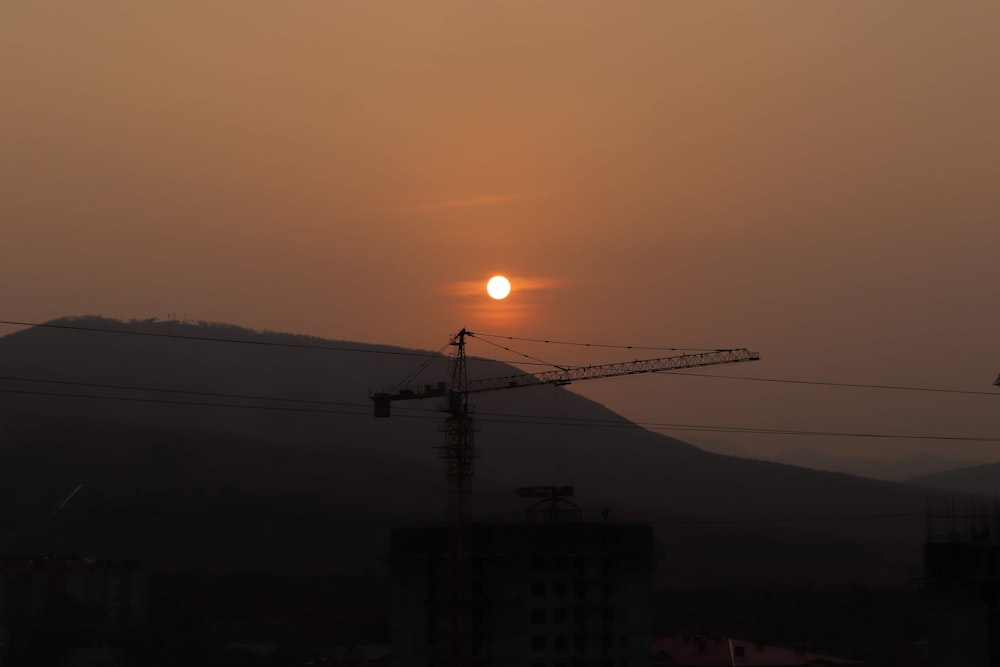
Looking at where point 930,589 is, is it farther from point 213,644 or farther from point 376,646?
point 213,644

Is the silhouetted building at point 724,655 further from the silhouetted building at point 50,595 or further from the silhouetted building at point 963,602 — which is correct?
the silhouetted building at point 50,595

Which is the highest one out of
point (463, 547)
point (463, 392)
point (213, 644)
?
point (463, 392)

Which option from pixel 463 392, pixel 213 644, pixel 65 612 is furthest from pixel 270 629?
pixel 463 392

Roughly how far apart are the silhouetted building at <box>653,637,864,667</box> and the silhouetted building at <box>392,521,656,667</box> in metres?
17.7

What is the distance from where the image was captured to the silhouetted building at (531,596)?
375 feet

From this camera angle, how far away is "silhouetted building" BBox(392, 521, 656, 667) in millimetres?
114312

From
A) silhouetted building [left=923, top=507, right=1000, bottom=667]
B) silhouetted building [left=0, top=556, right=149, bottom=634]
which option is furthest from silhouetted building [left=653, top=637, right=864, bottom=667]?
silhouetted building [left=0, top=556, right=149, bottom=634]

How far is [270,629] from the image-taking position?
632ft

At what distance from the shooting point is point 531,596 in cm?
11488

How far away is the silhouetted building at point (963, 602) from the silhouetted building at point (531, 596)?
2815 centimetres

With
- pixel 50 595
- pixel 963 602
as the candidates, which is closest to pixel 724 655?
pixel 963 602

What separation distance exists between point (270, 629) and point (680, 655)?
73.6 m

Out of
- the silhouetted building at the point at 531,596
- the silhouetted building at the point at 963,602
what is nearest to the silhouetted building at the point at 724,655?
the silhouetted building at the point at 531,596

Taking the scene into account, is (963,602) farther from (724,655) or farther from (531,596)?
(724,655)
